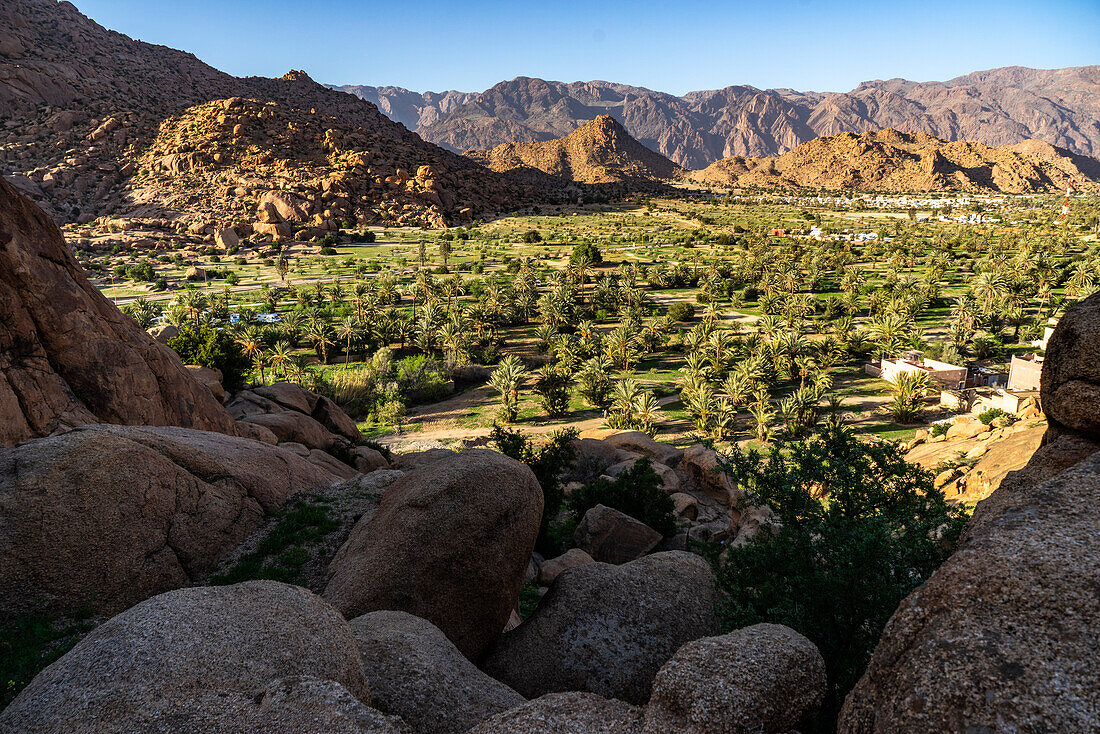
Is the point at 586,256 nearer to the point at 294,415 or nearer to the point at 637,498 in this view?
the point at 294,415

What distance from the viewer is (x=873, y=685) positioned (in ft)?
15.5

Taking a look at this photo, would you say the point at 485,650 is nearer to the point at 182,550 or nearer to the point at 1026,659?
the point at 182,550

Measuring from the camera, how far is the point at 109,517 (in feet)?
33.7

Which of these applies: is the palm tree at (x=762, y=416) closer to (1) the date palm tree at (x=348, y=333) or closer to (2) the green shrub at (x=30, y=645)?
(2) the green shrub at (x=30, y=645)

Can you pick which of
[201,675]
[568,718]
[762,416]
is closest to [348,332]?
[762,416]

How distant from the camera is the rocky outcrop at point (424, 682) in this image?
695 centimetres

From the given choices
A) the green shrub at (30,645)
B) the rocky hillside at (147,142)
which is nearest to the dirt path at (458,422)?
the green shrub at (30,645)

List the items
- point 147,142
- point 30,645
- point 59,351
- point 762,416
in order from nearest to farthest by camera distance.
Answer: point 30,645
point 59,351
point 762,416
point 147,142

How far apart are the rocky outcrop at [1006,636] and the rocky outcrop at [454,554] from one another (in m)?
6.86

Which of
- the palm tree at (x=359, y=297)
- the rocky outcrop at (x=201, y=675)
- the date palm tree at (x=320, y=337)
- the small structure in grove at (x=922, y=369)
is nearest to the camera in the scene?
the rocky outcrop at (x=201, y=675)

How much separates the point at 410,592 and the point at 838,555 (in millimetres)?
7318

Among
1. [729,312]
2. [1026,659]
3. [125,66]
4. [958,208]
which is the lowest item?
[729,312]

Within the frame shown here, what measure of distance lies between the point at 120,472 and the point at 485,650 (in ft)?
25.4

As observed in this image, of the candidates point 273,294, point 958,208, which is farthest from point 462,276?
point 958,208
